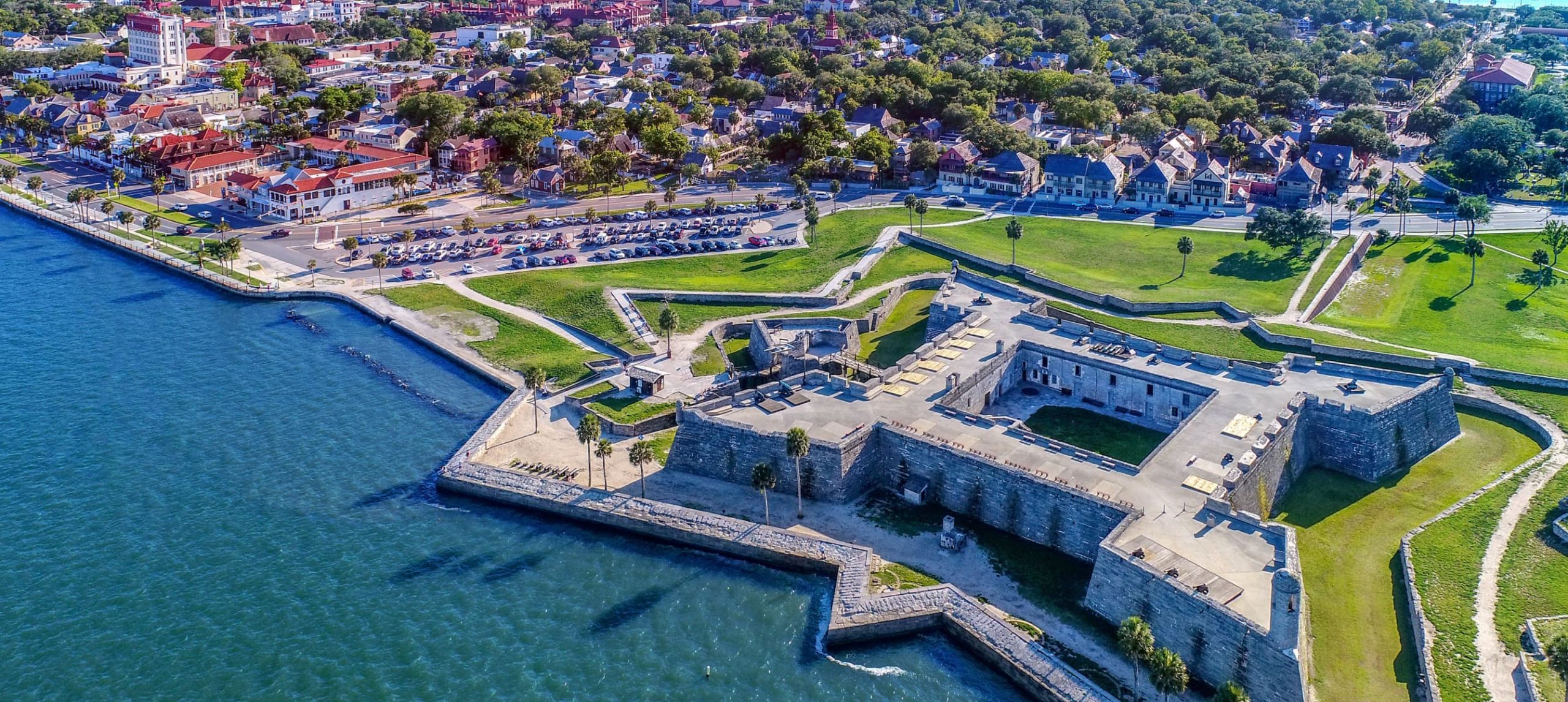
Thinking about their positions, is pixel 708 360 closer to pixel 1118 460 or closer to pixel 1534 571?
pixel 1118 460

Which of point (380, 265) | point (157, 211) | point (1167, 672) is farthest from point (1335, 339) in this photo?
point (157, 211)

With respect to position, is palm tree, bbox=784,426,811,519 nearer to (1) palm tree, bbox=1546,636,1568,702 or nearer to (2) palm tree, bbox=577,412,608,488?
(2) palm tree, bbox=577,412,608,488

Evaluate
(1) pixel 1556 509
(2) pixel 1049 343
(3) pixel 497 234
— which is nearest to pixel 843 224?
(3) pixel 497 234

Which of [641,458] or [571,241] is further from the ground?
[571,241]

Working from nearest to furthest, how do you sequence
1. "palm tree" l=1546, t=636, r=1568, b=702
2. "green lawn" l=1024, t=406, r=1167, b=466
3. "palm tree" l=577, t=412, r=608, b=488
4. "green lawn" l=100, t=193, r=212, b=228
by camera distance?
"palm tree" l=1546, t=636, r=1568, b=702 < "palm tree" l=577, t=412, r=608, b=488 < "green lawn" l=1024, t=406, r=1167, b=466 < "green lawn" l=100, t=193, r=212, b=228

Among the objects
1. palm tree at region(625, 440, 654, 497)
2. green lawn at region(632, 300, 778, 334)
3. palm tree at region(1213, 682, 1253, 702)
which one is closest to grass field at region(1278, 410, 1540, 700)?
palm tree at region(1213, 682, 1253, 702)

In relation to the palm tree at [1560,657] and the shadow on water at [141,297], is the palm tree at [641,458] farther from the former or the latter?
the shadow on water at [141,297]
